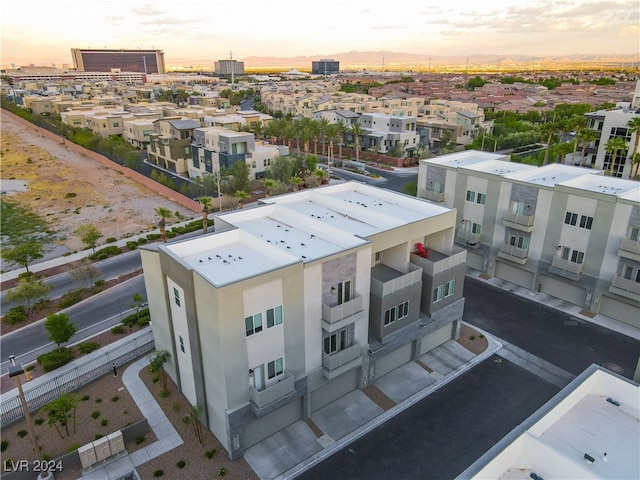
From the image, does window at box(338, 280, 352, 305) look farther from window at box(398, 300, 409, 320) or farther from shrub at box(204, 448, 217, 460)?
shrub at box(204, 448, 217, 460)

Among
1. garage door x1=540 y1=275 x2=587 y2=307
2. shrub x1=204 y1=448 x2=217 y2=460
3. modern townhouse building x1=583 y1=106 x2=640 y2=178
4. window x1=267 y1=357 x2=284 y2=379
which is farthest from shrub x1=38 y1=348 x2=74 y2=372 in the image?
modern townhouse building x1=583 y1=106 x2=640 y2=178

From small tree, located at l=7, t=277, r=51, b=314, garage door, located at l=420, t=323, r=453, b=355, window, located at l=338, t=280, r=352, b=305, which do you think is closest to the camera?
window, located at l=338, t=280, r=352, b=305

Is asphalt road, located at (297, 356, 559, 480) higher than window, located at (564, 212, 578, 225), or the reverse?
window, located at (564, 212, 578, 225)

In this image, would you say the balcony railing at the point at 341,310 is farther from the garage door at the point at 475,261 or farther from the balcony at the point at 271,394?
the garage door at the point at 475,261

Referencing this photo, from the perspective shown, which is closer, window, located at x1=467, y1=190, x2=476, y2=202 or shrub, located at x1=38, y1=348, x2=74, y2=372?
shrub, located at x1=38, y1=348, x2=74, y2=372

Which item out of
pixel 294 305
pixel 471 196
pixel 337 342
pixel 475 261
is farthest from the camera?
pixel 475 261

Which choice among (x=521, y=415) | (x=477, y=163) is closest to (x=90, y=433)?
(x=521, y=415)

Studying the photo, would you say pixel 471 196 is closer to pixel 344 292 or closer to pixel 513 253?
pixel 513 253

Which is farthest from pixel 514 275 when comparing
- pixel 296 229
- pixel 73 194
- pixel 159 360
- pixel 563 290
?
pixel 73 194

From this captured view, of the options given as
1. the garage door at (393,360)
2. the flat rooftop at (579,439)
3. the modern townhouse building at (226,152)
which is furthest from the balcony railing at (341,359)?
the modern townhouse building at (226,152)
